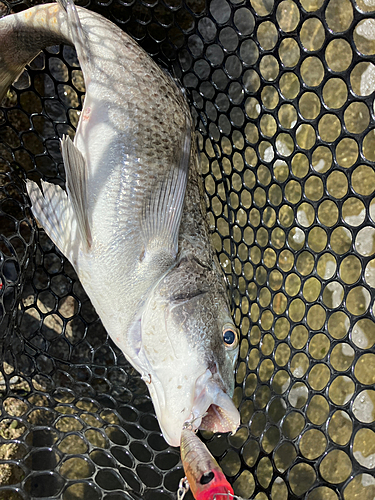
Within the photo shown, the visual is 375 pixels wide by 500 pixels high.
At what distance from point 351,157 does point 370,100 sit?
672mm

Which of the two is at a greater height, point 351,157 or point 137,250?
point 351,157

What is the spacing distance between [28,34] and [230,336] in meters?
1.90

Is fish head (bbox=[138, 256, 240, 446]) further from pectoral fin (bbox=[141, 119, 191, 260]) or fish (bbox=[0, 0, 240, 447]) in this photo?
pectoral fin (bbox=[141, 119, 191, 260])

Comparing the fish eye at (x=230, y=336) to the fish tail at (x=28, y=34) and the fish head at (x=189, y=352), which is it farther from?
the fish tail at (x=28, y=34)

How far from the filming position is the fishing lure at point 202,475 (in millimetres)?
1213

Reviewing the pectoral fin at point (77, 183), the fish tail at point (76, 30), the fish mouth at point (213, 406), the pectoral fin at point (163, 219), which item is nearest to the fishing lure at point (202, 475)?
the fish mouth at point (213, 406)

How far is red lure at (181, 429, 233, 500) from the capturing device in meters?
1.22

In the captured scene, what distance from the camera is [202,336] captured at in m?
1.67

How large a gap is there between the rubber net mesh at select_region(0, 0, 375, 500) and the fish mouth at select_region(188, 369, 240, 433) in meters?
0.81

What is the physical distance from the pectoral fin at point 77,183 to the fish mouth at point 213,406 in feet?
2.77

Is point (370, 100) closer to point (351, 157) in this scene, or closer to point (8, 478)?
point (351, 157)

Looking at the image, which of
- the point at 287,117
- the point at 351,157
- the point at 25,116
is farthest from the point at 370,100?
the point at 25,116

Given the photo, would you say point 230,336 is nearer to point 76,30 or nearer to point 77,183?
point 77,183

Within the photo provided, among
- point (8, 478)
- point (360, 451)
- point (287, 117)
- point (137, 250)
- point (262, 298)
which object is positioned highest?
point (287, 117)
